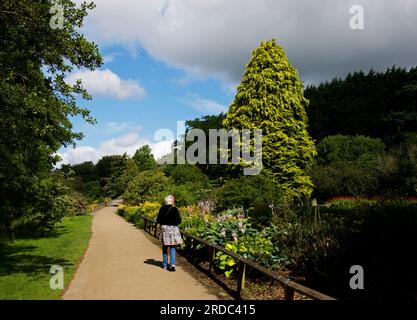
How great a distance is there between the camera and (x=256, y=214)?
12.7m

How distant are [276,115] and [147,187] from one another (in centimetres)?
1373

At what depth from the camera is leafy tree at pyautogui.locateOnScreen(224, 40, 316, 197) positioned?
25.6 metres

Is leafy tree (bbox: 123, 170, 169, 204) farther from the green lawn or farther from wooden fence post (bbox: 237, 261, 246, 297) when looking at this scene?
wooden fence post (bbox: 237, 261, 246, 297)

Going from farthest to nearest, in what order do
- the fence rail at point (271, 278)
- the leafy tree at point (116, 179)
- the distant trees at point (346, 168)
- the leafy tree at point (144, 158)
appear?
the leafy tree at point (144, 158) → the leafy tree at point (116, 179) → the distant trees at point (346, 168) → the fence rail at point (271, 278)

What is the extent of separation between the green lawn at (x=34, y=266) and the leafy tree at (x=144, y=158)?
243 ft

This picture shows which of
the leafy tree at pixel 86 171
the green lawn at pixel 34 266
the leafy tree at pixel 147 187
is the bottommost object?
the green lawn at pixel 34 266

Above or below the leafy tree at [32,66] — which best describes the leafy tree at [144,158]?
above

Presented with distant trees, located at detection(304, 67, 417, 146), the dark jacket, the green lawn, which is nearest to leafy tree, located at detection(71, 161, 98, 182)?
distant trees, located at detection(304, 67, 417, 146)

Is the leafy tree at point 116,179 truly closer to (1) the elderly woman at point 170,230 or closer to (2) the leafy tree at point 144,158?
(2) the leafy tree at point 144,158

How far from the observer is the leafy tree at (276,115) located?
25578 mm

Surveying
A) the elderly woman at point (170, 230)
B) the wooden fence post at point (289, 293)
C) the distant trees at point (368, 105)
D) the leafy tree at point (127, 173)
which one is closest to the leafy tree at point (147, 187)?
the elderly woman at point (170, 230)

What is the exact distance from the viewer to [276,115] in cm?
2622
